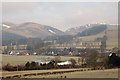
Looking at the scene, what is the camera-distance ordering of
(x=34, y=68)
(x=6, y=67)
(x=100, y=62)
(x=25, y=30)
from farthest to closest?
1. (x=25, y=30)
2. (x=100, y=62)
3. (x=34, y=68)
4. (x=6, y=67)

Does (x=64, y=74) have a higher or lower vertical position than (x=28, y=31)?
lower

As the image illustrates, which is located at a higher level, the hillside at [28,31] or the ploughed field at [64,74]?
the hillside at [28,31]

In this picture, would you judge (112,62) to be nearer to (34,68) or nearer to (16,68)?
(34,68)

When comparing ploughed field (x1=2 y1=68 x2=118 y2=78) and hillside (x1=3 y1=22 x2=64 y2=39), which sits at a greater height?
hillside (x1=3 y1=22 x2=64 y2=39)

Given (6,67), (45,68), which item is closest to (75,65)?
(45,68)

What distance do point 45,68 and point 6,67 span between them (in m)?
3.50

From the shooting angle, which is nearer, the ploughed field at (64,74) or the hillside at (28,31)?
the ploughed field at (64,74)

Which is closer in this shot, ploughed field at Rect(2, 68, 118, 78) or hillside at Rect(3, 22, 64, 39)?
ploughed field at Rect(2, 68, 118, 78)

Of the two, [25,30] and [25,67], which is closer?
[25,67]

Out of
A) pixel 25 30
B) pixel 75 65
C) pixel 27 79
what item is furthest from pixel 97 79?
pixel 25 30

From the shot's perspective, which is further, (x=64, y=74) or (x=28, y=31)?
(x=28, y=31)

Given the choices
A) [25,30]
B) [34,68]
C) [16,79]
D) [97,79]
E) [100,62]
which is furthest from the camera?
[25,30]

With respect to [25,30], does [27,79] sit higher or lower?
lower

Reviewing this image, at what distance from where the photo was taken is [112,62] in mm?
20047
